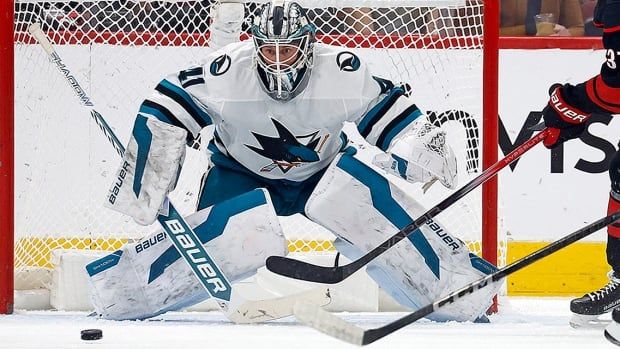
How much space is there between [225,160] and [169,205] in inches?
11.4

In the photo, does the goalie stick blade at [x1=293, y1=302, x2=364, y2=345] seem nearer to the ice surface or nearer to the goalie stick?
the ice surface

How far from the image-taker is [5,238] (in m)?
3.52

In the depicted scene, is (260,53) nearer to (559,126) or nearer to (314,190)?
(314,190)

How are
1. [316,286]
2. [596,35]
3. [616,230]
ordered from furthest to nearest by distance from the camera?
[596,35], [316,286], [616,230]

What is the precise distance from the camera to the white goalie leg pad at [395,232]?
321 centimetres

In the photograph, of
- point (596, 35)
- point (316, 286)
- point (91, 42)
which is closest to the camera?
point (316, 286)

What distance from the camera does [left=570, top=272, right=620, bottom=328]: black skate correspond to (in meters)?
3.14

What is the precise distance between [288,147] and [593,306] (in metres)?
0.92

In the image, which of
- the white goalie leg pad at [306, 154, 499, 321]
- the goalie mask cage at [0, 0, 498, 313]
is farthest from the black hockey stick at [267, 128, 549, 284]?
the goalie mask cage at [0, 0, 498, 313]

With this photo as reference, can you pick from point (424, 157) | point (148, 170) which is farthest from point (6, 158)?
point (424, 157)

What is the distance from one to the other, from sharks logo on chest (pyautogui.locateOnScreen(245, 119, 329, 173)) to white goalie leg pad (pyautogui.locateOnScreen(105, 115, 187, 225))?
0.81 ft

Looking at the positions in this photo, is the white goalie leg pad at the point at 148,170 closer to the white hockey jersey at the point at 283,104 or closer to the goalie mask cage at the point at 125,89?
the white hockey jersey at the point at 283,104

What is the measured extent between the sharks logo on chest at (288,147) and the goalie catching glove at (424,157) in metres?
0.25

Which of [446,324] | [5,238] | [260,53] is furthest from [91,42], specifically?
[446,324]
